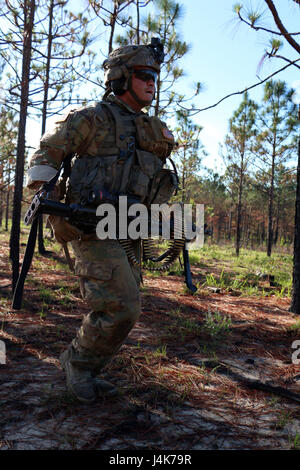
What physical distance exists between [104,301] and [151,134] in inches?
42.3

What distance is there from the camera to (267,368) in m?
2.74

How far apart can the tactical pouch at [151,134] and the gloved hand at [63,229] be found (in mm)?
687

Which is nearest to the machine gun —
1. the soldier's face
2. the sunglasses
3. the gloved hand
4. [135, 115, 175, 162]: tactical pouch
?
the gloved hand

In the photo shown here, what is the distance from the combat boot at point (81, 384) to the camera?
2084 millimetres

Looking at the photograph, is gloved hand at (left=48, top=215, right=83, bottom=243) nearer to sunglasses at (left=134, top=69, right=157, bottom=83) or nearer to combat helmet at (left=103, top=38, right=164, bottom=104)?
combat helmet at (left=103, top=38, right=164, bottom=104)

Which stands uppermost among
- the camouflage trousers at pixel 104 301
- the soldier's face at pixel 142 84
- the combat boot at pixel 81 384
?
the soldier's face at pixel 142 84

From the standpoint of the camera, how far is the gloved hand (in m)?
2.19

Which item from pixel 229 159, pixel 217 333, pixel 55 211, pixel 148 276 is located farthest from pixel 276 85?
pixel 55 211

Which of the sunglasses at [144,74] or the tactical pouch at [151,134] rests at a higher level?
the sunglasses at [144,74]

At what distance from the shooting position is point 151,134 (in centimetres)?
243

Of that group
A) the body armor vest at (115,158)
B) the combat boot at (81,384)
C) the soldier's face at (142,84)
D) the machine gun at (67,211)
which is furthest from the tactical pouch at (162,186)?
the combat boot at (81,384)

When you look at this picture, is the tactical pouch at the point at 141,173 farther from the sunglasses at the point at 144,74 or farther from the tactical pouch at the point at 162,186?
the sunglasses at the point at 144,74

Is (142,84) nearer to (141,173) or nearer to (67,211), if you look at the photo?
(141,173)

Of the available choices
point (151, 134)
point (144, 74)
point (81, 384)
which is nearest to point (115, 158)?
point (151, 134)
